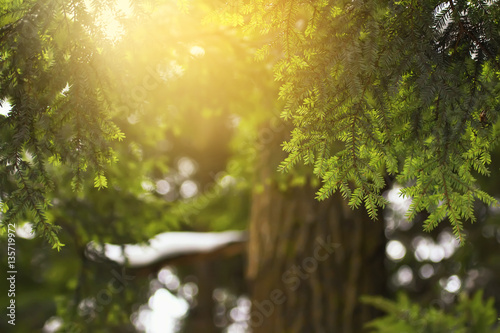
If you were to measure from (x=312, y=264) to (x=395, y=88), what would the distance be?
3.44 metres

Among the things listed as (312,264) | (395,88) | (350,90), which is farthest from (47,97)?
(312,264)

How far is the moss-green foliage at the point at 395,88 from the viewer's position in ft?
5.74

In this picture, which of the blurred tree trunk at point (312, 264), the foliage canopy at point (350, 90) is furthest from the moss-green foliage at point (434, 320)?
the foliage canopy at point (350, 90)

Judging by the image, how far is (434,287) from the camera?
24.1 ft

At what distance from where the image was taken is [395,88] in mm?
1729

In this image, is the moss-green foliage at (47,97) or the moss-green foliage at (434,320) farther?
the moss-green foliage at (434,320)

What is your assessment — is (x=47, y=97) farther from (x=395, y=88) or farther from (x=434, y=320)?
(x=434, y=320)

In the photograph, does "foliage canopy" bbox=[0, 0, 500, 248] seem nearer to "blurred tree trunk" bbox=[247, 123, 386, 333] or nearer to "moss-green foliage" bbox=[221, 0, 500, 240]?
"moss-green foliage" bbox=[221, 0, 500, 240]

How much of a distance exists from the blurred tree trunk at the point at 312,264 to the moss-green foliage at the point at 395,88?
113 inches

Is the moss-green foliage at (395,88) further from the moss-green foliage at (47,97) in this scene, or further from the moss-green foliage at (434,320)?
the moss-green foliage at (434,320)

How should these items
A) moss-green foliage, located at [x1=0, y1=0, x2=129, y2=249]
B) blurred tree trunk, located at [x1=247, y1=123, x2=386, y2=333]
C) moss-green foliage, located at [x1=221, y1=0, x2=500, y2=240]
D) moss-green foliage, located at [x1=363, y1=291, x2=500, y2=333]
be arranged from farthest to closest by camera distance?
1. blurred tree trunk, located at [x1=247, y1=123, x2=386, y2=333]
2. moss-green foliage, located at [x1=363, y1=291, x2=500, y2=333]
3. moss-green foliage, located at [x1=0, y1=0, x2=129, y2=249]
4. moss-green foliage, located at [x1=221, y1=0, x2=500, y2=240]

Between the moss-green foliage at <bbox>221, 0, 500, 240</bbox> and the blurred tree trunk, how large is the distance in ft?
9.41

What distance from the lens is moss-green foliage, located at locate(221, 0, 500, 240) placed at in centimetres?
175

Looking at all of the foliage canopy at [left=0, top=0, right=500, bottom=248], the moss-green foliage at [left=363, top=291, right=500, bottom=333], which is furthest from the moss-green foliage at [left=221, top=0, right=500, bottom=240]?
the moss-green foliage at [left=363, top=291, right=500, bottom=333]
